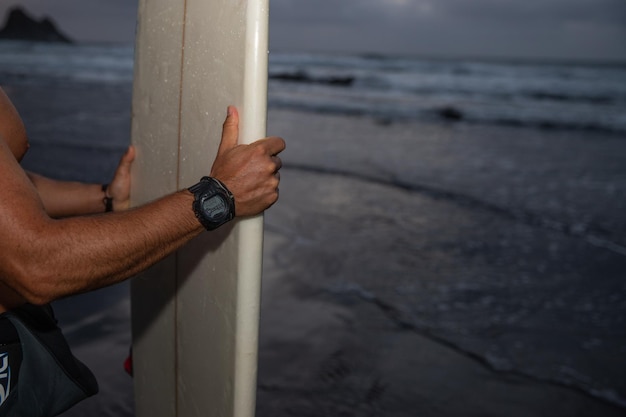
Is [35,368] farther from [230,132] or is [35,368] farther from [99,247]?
[230,132]

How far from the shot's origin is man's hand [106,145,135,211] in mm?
2096

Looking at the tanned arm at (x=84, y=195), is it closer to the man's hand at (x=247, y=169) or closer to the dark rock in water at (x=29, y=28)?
the man's hand at (x=247, y=169)

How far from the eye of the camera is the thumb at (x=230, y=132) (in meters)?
1.54

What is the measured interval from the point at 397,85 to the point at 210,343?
974 inches

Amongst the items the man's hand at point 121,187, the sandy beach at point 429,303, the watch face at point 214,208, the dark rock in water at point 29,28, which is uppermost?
the dark rock in water at point 29,28

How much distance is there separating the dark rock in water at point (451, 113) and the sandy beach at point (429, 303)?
8274mm

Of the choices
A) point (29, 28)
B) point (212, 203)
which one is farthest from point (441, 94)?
point (29, 28)

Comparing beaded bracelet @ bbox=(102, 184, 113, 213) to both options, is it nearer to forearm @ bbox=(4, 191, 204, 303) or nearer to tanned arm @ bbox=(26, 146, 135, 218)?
tanned arm @ bbox=(26, 146, 135, 218)

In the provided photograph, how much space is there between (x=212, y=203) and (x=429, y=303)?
2676 millimetres

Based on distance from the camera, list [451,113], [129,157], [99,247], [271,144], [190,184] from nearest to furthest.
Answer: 1. [99,247]
2. [271,144]
3. [190,184]
4. [129,157]
5. [451,113]

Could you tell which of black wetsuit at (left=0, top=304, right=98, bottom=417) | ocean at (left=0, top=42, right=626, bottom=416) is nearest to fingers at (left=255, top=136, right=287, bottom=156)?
black wetsuit at (left=0, top=304, right=98, bottom=417)

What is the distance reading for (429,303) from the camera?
3809mm

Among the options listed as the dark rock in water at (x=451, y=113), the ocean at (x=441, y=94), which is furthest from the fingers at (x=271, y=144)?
the dark rock in water at (x=451, y=113)

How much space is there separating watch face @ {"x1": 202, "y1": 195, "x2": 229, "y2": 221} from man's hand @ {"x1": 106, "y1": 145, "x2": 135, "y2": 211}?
796 millimetres
